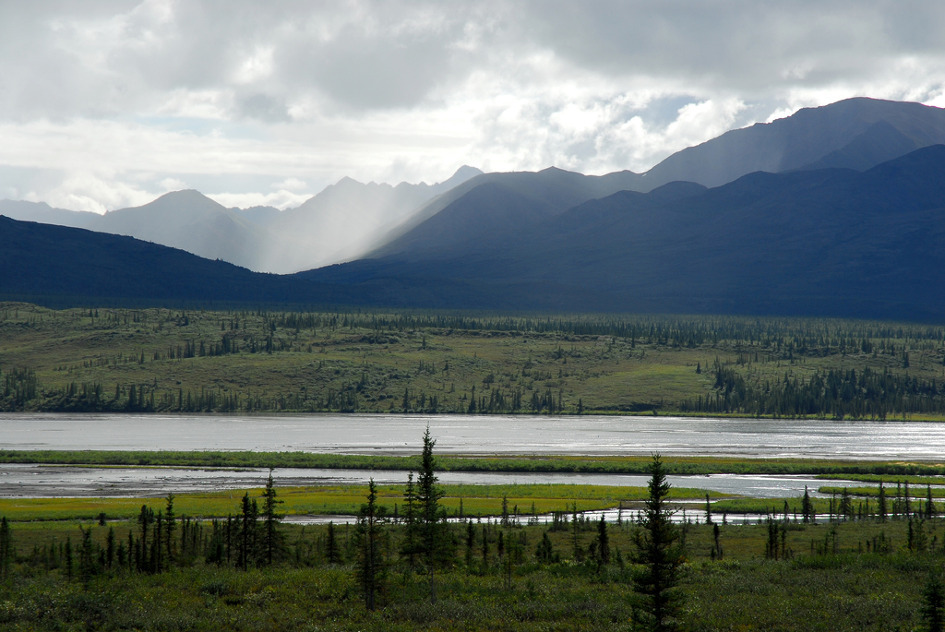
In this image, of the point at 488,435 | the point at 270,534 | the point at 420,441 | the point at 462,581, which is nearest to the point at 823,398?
the point at 488,435

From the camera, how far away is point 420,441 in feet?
387

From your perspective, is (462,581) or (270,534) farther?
(270,534)

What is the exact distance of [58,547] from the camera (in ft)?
158

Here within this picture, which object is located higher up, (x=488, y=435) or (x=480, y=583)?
(x=488, y=435)

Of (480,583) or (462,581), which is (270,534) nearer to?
(462,581)

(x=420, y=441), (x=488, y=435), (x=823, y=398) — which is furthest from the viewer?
(x=823, y=398)

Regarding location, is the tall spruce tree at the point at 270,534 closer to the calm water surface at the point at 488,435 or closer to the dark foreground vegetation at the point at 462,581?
the dark foreground vegetation at the point at 462,581

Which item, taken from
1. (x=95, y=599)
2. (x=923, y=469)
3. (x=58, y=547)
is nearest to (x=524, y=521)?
(x=58, y=547)

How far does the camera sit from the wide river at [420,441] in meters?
83.4

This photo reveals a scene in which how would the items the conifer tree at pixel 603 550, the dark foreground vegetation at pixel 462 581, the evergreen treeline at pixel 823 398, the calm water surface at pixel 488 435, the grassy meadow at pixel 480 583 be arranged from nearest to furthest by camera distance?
the dark foreground vegetation at pixel 462 581, the grassy meadow at pixel 480 583, the conifer tree at pixel 603 550, the calm water surface at pixel 488 435, the evergreen treeline at pixel 823 398

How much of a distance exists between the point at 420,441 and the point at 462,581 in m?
79.8

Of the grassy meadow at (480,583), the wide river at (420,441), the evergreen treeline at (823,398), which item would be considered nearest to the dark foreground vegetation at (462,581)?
the grassy meadow at (480,583)

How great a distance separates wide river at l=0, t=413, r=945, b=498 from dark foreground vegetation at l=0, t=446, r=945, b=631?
30.6 metres

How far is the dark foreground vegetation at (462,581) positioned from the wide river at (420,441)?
100ft
